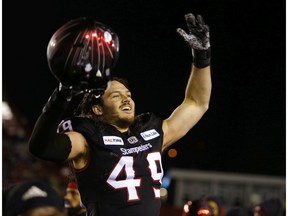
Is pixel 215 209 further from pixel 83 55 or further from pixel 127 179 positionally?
pixel 83 55

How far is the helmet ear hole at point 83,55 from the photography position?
2.41m

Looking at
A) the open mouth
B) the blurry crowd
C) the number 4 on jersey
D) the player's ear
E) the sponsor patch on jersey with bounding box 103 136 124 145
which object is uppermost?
the open mouth

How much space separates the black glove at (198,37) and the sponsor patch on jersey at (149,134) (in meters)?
0.48

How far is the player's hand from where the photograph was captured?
3.14 metres

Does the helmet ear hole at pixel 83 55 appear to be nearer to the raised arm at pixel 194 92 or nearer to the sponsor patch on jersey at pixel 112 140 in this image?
the sponsor patch on jersey at pixel 112 140

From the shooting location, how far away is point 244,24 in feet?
24.8

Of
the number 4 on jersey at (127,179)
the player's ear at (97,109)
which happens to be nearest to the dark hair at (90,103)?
the player's ear at (97,109)

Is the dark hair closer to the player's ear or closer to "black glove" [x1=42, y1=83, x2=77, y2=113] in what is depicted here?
the player's ear

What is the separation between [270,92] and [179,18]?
12.7 feet

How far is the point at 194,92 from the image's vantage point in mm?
3387

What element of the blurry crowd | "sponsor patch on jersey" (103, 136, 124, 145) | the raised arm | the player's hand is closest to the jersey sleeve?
"sponsor patch on jersey" (103, 136, 124, 145)

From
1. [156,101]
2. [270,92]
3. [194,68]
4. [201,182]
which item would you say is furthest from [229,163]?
[194,68]

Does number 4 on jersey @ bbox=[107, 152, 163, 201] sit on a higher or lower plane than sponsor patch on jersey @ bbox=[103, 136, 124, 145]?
lower

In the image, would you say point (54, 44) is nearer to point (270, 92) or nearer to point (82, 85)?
point (82, 85)
